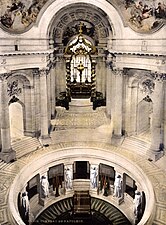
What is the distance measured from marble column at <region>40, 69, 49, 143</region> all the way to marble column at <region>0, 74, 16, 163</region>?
11.1ft

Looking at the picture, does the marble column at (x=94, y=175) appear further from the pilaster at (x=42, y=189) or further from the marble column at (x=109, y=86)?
the marble column at (x=109, y=86)

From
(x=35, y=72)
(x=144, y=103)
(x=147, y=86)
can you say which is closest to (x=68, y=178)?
(x=35, y=72)

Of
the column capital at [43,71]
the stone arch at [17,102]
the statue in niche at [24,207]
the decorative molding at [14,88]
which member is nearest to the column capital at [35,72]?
the column capital at [43,71]

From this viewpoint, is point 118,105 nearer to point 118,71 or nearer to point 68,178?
point 118,71

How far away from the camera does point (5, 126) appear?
870 inches

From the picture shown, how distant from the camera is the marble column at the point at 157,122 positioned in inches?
854

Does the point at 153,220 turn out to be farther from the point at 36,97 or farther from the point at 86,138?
the point at 36,97

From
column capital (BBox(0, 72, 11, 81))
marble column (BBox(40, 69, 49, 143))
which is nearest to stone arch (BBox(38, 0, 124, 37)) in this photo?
marble column (BBox(40, 69, 49, 143))

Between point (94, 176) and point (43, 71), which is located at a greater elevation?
point (43, 71)

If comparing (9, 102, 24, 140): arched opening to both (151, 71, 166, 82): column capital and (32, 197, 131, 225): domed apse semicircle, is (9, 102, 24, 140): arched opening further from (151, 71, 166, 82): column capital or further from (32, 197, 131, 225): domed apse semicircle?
(151, 71, 166, 82): column capital

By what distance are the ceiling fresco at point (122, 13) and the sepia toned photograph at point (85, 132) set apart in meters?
0.06

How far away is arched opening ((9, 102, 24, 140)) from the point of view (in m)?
25.8

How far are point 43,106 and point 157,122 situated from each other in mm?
8916

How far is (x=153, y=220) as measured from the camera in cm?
1662
